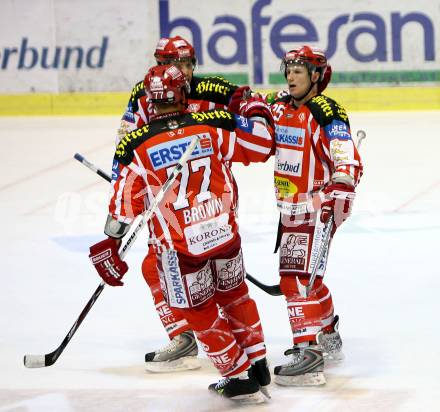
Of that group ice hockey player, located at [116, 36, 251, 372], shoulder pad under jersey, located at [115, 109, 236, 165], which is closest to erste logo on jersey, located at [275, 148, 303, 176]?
ice hockey player, located at [116, 36, 251, 372]

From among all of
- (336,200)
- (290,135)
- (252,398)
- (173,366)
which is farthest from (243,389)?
(290,135)

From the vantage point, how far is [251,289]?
5961 millimetres

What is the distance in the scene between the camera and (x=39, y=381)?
4.65m

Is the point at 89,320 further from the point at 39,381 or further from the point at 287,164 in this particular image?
the point at 287,164

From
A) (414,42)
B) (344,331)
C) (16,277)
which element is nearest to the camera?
(344,331)

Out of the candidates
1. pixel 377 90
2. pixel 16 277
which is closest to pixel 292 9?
pixel 377 90

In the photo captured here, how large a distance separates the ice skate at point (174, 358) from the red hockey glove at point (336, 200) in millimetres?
877

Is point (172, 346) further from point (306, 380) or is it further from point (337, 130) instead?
point (337, 130)

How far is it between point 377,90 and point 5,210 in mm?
4210

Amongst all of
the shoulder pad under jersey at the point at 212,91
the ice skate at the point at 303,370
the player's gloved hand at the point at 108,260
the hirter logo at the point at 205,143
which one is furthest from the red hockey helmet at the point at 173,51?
the ice skate at the point at 303,370

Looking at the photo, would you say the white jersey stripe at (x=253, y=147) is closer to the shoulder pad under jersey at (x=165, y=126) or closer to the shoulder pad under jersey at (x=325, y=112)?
the shoulder pad under jersey at (x=165, y=126)

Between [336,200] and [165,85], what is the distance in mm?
798

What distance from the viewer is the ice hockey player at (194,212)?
4133 mm

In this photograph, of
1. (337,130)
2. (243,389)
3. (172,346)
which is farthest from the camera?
(172,346)
